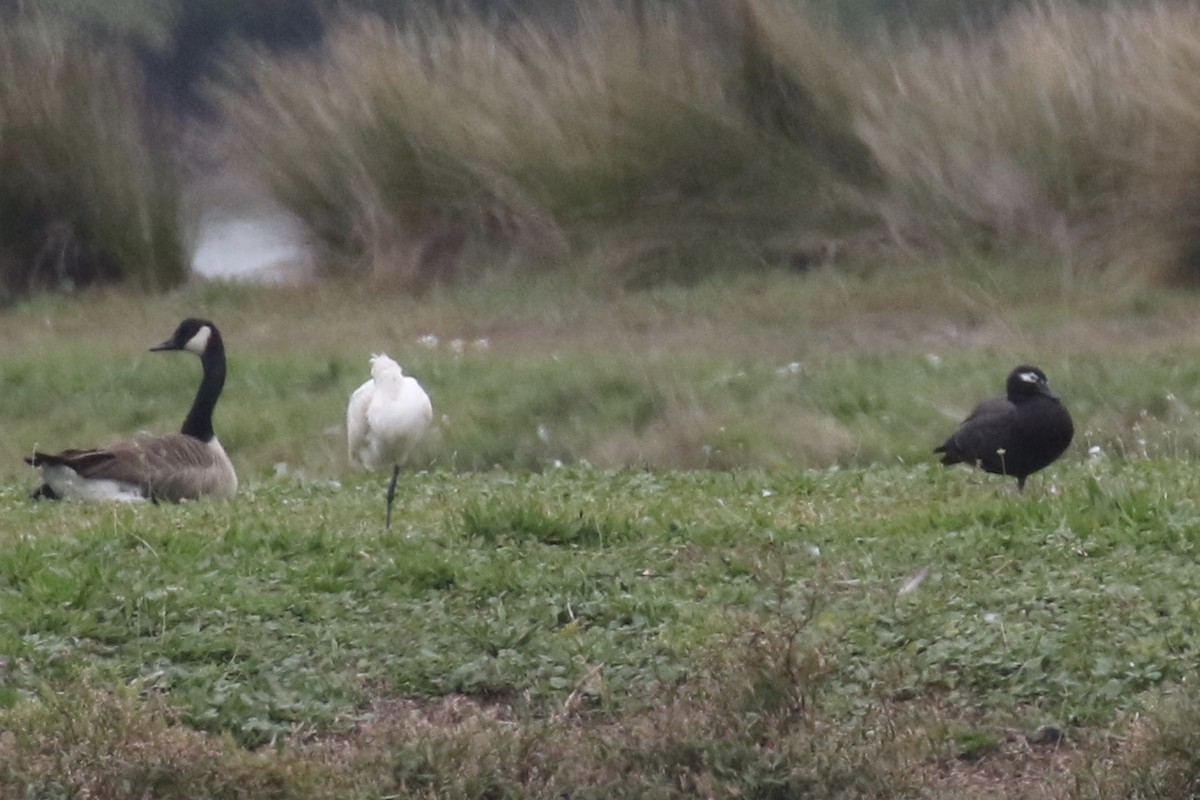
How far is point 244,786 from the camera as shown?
5.66 m

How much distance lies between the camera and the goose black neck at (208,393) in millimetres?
10695

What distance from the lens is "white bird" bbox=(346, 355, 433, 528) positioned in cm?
898

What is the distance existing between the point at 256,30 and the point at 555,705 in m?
25.4

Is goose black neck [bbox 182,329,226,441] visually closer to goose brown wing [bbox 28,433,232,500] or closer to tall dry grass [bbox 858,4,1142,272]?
goose brown wing [bbox 28,433,232,500]

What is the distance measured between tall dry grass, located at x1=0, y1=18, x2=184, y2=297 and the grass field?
18.1 feet

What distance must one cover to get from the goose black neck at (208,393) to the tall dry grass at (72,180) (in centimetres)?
722

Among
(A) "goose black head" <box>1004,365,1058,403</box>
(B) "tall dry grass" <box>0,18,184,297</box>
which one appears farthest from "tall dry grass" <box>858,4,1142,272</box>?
(A) "goose black head" <box>1004,365,1058,403</box>

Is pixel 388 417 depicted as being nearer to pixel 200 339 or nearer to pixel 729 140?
pixel 200 339

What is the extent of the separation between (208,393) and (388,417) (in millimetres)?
2189

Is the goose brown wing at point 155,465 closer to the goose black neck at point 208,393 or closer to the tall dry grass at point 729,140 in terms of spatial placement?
the goose black neck at point 208,393

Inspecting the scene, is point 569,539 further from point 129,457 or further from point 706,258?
point 706,258

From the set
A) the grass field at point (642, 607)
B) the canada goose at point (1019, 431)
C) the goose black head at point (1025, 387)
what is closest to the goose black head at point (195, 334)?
the grass field at point (642, 607)

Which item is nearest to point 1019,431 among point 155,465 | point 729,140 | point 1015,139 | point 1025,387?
point 1025,387

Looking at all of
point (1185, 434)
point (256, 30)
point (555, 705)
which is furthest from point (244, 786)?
point (256, 30)
